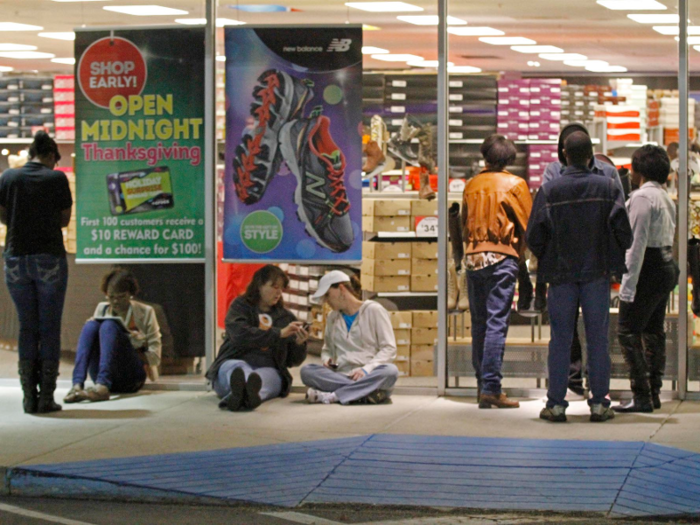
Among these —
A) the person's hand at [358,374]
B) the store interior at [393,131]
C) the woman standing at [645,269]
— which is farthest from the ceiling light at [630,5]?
the person's hand at [358,374]

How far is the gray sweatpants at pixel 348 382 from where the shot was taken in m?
8.02

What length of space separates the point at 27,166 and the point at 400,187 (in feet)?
9.52

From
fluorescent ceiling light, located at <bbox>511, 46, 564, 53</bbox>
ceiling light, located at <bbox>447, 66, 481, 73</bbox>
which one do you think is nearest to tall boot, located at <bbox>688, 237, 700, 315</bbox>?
ceiling light, located at <bbox>447, 66, 481, 73</bbox>

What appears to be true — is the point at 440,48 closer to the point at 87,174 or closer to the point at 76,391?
the point at 87,174

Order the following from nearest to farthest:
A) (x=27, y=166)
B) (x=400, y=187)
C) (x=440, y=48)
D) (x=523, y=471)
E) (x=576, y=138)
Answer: (x=523, y=471), (x=576, y=138), (x=27, y=166), (x=440, y=48), (x=400, y=187)

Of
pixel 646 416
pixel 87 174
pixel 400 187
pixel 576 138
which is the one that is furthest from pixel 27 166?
pixel 646 416

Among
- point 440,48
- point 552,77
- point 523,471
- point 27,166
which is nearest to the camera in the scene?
point 523,471

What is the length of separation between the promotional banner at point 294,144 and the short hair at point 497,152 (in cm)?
106

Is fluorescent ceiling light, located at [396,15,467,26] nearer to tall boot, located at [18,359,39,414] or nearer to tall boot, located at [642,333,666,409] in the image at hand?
tall boot, located at [642,333,666,409]

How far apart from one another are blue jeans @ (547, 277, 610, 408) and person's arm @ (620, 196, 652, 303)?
33 centimetres

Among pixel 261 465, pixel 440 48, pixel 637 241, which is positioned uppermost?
pixel 440 48

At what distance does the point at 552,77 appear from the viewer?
38.7 feet

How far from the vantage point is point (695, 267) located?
8.01 metres

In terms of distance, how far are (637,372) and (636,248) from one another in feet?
2.65
